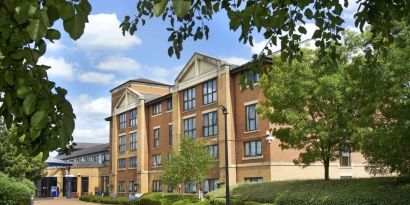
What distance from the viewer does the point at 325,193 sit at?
→ 27.3 metres

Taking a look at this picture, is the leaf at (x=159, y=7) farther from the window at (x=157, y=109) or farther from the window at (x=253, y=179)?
the window at (x=157, y=109)

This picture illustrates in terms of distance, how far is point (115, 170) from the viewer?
69.9m

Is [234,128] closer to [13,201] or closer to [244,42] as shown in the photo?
[13,201]

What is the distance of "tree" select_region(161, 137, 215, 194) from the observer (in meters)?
41.9

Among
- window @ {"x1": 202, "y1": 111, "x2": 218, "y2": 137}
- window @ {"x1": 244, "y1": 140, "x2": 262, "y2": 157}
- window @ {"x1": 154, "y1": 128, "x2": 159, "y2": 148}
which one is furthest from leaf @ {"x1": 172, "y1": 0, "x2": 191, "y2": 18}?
window @ {"x1": 154, "y1": 128, "x2": 159, "y2": 148}

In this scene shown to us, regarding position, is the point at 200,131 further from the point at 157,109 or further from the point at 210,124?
the point at 157,109

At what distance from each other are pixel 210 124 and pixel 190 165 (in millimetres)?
6717

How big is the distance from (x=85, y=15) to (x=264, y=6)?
11.3ft

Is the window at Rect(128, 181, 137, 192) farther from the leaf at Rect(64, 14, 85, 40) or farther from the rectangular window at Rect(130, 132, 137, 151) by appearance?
the leaf at Rect(64, 14, 85, 40)

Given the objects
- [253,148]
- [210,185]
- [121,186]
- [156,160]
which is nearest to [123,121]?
[121,186]

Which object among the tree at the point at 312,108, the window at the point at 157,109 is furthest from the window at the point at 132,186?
the tree at the point at 312,108

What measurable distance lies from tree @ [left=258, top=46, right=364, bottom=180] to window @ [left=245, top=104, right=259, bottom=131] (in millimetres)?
10621

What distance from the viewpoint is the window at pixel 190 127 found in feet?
166

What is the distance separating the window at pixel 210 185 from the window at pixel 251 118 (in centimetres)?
615
